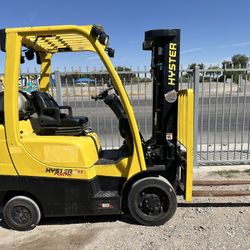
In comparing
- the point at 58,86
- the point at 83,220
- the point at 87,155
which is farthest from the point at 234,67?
the point at 83,220

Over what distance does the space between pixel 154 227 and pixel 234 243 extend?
94cm

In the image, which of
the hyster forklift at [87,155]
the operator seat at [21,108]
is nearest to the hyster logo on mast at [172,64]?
the hyster forklift at [87,155]

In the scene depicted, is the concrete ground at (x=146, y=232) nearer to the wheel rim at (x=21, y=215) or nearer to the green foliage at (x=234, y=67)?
the wheel rim at (x=21, y=215)

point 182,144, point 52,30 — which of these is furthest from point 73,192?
point 52,30

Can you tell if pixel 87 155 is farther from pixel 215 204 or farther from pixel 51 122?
pixel 215 204

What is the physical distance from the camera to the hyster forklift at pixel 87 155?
3582 millimetres

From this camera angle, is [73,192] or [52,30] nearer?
[52,30]

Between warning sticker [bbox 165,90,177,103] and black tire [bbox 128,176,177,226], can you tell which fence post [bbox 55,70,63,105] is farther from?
black tire [bbox 128,176,177,226]

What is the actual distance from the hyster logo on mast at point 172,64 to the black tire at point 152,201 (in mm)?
1207

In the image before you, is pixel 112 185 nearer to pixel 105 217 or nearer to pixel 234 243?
pixel 105 217

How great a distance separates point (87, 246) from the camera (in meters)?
3.57

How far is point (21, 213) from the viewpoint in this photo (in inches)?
153

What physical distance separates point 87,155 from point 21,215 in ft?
3.66

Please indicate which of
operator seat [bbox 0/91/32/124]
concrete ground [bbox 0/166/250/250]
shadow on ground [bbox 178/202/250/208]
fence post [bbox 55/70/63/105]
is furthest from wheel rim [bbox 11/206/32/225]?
fence post [bbox 55/70/63/105]
